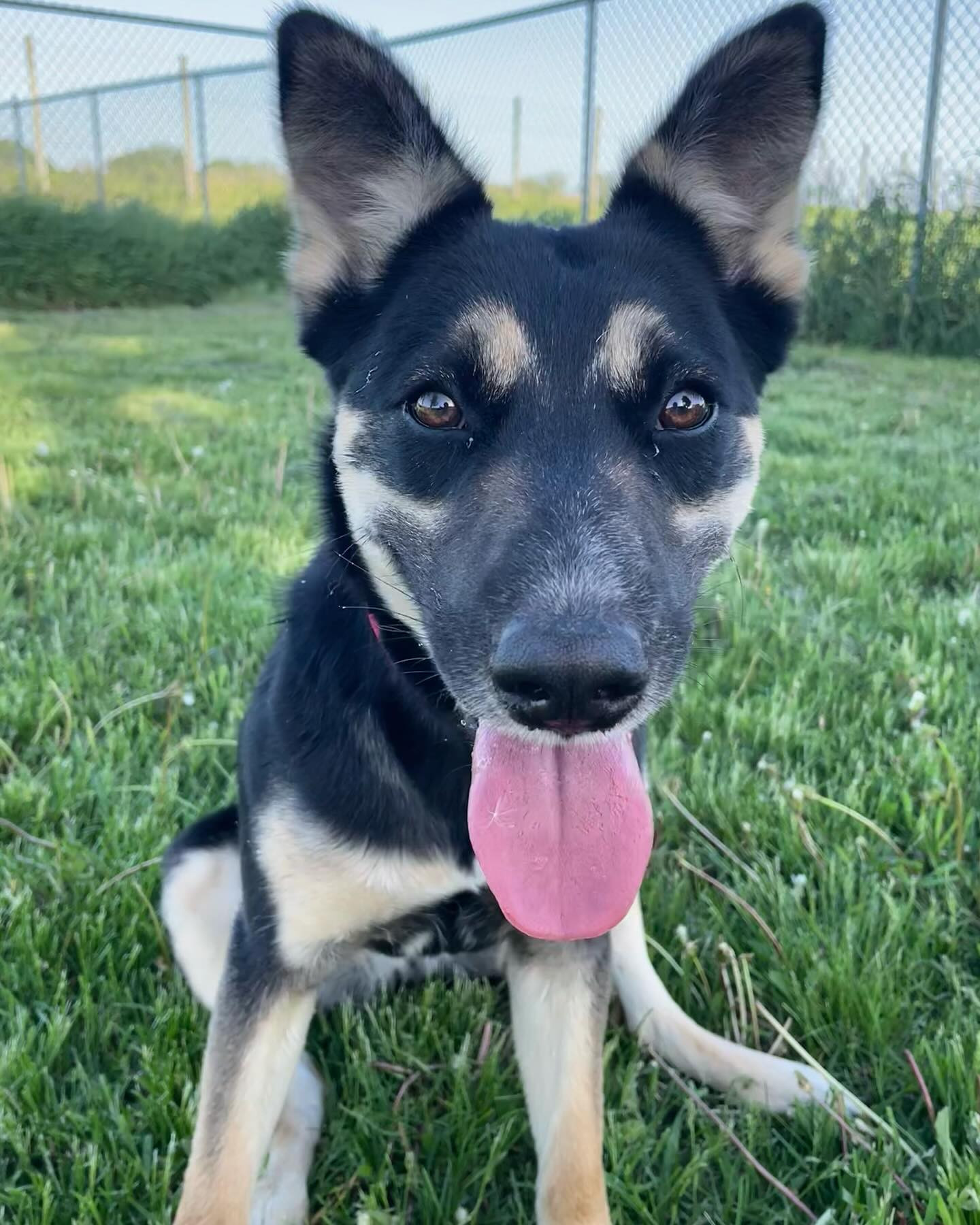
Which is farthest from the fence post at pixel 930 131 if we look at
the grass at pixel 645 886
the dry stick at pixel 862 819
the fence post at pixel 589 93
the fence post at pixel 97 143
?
the fence post at pixel 97 143

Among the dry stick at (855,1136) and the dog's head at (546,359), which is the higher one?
the dog's head at (546,359)

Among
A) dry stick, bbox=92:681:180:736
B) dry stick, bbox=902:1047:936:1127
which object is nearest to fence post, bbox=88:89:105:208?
dry stick, bbox=92:681:180:736

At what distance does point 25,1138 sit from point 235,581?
105 inches

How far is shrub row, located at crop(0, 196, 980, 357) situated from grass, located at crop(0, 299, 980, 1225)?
201 inches

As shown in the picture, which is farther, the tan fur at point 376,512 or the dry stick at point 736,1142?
the tan fur at point 376,512

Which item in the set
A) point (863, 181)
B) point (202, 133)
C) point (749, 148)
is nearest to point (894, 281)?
point (863, 181)

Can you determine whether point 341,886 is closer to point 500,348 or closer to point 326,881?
point 326,881

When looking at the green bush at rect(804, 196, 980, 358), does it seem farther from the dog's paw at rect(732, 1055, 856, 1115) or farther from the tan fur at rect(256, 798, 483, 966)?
the tan fur at rect(256, 798, 483, 966)

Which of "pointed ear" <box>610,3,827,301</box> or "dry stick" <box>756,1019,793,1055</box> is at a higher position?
"pointed ear" <box>610,3,827,301</box>

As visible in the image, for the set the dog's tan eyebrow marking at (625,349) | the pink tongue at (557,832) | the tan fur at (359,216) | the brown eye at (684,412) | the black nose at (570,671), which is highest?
the tan fur at (359,216)

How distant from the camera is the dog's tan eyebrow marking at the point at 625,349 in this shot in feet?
6.18

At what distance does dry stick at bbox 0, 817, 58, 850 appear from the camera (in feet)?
8.53

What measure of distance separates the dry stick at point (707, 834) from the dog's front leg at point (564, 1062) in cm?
61

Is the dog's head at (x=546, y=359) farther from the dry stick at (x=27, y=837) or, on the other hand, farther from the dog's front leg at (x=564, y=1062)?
the dry stick at (x=27, y=837)
